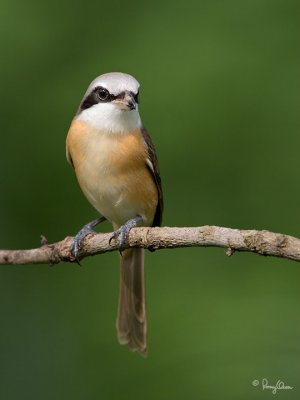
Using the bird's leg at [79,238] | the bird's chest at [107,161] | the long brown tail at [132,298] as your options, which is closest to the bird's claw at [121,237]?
the bird's leg at [79,238]

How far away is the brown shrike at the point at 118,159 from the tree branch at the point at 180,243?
0.90 ft

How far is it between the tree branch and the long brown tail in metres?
0.83

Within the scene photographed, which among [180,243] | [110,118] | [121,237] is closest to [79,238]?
[121,237]

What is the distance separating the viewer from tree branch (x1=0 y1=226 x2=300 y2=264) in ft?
11.3

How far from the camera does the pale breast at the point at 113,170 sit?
5.11 m

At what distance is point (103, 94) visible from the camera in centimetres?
505

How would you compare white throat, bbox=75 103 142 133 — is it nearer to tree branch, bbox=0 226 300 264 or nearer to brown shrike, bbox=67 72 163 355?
brown shrike, bbox=67 72 163 355

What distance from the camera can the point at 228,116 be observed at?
5.39 metres

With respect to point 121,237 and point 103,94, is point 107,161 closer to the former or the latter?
point 103,94

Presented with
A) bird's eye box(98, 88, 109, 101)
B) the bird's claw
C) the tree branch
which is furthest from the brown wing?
the bird's claw

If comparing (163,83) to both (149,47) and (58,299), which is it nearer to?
(149,47)

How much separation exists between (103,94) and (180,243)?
5.03ft

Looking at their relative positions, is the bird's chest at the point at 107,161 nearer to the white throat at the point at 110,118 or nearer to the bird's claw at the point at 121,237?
the white throat at the point at 110,118

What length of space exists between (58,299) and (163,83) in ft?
4.86
